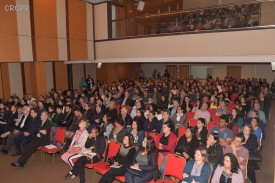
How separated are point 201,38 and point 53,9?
6.58 m

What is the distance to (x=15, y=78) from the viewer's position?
11.3 meters

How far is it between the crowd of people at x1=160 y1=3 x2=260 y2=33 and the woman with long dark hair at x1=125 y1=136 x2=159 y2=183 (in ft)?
20.9

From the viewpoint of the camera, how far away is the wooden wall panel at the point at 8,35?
905 centimetres

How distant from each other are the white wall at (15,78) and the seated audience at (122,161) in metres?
8.42

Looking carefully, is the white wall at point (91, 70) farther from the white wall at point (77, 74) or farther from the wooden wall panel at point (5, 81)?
the wooden wall panel at point (5, 81)

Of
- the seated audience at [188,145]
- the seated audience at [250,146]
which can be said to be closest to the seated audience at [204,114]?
the seated audience at [250,146]

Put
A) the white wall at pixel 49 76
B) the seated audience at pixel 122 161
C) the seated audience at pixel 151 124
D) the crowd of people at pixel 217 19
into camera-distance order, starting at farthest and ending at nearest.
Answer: the white wall at pixel 49 76, the crowd of people at pixel 217 19, the seated audience at pixel 151 124, the seated audience at pixel 122 161

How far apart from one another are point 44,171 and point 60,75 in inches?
318

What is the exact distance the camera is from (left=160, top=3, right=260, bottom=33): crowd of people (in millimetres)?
8383

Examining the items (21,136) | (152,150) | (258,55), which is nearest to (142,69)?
(258,55)

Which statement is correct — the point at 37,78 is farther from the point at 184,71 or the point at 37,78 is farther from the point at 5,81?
the point at 184,71

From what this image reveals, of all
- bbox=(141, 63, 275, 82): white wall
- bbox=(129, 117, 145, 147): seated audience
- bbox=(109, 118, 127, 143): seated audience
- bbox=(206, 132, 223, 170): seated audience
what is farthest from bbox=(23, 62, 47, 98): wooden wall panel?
bbox=(141, 63, 275, 82): white wall

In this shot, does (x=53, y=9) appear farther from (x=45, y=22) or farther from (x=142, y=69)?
(x=142, y=69)

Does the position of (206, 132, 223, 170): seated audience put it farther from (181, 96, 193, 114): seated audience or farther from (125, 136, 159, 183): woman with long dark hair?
(181, 96, 193, 114): seated audience
